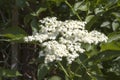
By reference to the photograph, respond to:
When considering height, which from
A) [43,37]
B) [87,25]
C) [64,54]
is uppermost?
[87,25]

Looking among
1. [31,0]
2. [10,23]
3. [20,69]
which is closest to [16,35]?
[31,0]

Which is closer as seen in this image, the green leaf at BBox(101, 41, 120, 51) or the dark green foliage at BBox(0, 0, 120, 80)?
the green leaf at BBox(101, 41, 120, 51)

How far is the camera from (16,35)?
185 cm

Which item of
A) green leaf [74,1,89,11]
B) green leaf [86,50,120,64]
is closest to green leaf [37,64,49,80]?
green leaf [86,50,120,64]

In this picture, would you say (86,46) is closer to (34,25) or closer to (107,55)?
(107,55)

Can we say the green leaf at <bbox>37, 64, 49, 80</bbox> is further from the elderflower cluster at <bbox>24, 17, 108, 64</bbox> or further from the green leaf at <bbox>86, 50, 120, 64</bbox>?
the green leaf at <bbox>86, 50, 120, 64</bbox>

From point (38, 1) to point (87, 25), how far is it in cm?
61

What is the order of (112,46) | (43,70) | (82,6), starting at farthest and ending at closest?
(82,6)
(43,70)
(112,46)

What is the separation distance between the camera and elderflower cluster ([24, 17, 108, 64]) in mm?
1647

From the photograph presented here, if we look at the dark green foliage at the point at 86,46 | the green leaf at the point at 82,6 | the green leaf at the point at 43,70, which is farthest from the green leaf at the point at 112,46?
the green leaf at the point at 82,6

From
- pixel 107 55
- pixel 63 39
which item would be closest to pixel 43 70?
pixel 63 39

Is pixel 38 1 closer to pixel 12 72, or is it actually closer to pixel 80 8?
pixel 80 8

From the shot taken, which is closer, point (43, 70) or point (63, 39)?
point (63, 39)

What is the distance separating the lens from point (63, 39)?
1.71m
